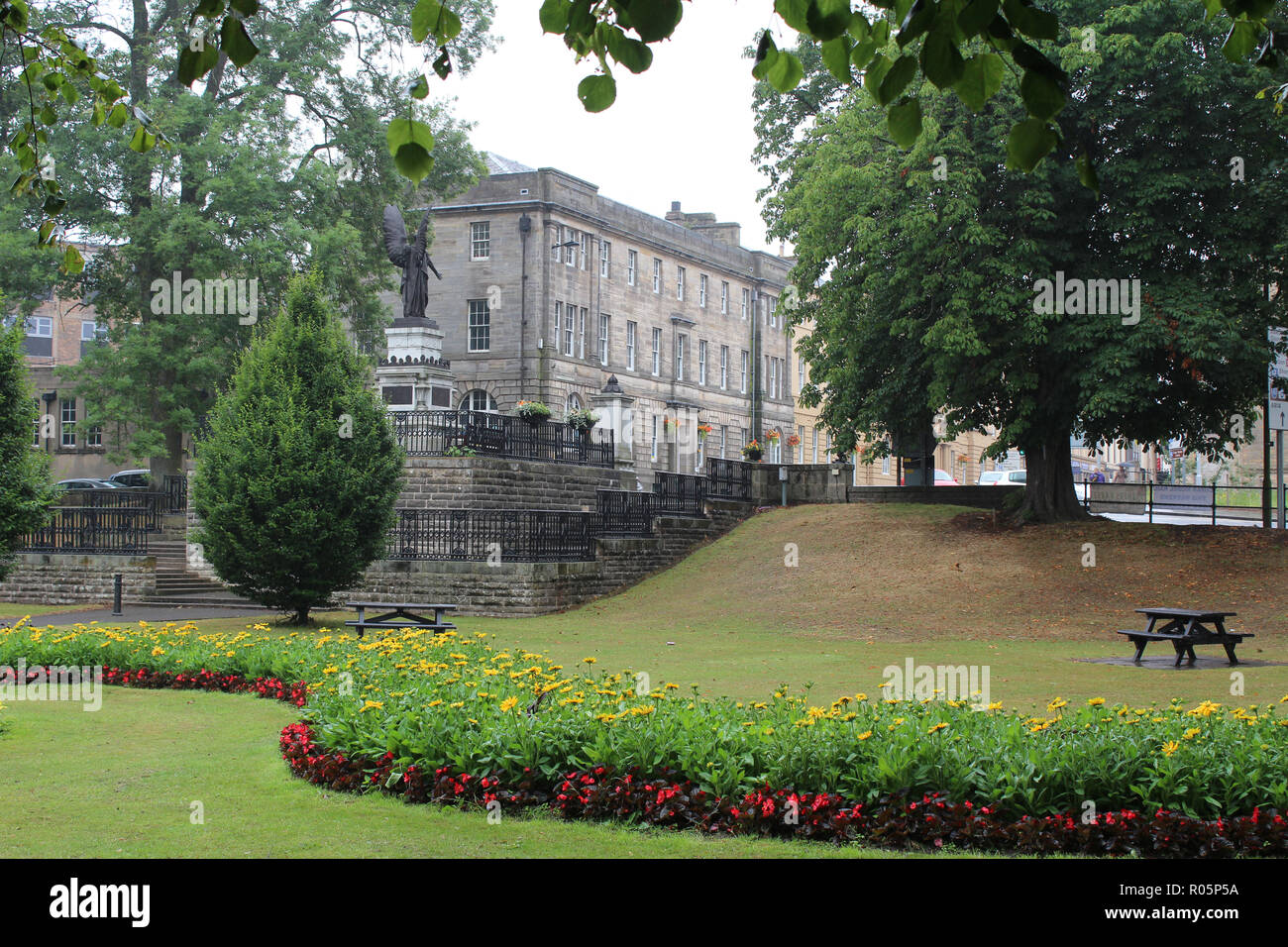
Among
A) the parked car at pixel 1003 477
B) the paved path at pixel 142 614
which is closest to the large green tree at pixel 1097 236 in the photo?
the paved path at pixel 142 614

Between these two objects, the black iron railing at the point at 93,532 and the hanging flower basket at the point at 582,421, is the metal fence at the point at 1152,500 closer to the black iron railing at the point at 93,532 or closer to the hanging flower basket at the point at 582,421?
the hanging flower basket at the point at 582,421

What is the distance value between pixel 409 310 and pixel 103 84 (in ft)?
93.3

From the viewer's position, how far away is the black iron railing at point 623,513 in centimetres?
3053

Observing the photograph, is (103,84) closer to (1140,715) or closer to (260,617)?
(1140,715)

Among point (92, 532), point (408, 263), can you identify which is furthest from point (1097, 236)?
point (92, 532)

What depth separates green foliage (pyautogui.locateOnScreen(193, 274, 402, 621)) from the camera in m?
22.3

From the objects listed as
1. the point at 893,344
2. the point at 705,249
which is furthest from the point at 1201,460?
the point at 893,344

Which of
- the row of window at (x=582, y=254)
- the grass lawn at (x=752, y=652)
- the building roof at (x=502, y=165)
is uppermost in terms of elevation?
the building roof at (x=502, y=165)

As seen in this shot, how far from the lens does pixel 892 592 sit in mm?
25938

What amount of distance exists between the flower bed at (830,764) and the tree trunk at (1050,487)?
2223 centimetres

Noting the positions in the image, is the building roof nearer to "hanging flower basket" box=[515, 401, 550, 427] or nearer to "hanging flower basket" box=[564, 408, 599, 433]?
"hanging flower basket" box=[564, 408, 599, 433]

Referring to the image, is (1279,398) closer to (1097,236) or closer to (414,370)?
(1097,236)

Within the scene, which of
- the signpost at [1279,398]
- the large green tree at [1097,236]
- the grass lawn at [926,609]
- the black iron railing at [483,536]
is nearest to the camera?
the grass lawn at [926,609]

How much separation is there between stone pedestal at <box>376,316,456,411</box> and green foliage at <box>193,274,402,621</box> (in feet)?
34.0
